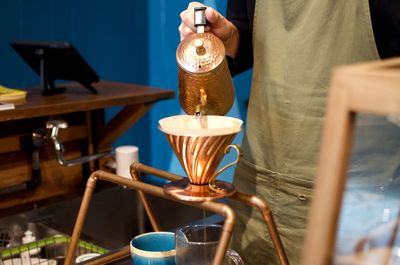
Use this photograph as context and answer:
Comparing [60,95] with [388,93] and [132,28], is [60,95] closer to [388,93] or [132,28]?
[132,28]

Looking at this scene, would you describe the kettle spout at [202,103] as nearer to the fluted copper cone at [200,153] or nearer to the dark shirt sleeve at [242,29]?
the fluted copper cone at [200,153]

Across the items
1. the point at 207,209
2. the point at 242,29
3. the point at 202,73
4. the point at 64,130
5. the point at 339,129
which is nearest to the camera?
the point at 339,129

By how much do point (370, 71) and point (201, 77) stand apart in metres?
0.39

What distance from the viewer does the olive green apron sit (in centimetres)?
86

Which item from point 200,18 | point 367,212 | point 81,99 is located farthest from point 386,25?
point 81,99

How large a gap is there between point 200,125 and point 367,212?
Answer: 28 centimetres

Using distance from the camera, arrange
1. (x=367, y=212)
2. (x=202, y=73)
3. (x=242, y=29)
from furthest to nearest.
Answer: (x=242, y=29), (x=202, y=73), (x=367, y=212)

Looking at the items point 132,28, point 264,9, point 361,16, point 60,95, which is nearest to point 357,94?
point 361,16

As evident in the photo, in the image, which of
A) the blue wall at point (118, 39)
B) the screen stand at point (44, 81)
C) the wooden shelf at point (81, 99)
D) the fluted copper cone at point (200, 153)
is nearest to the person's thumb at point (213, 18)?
the fluted copper cone at point (200, 153)

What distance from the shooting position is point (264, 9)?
969mm

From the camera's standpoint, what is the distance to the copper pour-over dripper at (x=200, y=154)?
617mm

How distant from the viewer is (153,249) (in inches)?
31.7

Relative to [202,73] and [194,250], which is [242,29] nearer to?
[202,73]

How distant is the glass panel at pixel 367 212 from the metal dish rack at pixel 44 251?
0.90m
